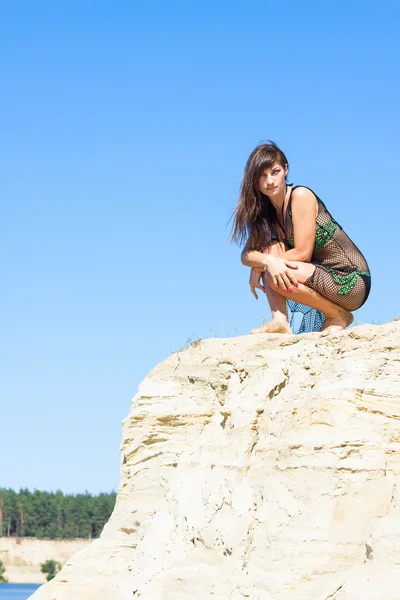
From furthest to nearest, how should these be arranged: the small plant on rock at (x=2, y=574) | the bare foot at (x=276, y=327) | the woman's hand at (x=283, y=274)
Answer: the small plant on rock at (x=2, y=574), the bare foot at (x=276, y=327), the woman's hand at (x=283, y=274)

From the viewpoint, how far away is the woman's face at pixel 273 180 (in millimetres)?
8578

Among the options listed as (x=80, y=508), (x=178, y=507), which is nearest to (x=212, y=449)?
(x=178, y=507)

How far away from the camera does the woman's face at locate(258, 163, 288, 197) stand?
28.1ft

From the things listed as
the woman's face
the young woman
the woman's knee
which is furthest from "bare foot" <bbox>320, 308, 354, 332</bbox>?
the woman's face

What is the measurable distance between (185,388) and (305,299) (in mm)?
1453

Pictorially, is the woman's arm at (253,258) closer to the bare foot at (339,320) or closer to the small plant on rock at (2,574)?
the bare foot at (339,320)

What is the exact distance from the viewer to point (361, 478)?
643cm

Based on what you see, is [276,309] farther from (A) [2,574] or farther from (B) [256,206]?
(A) [2,574]

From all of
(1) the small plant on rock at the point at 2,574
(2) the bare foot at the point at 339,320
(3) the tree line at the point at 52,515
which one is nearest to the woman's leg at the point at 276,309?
(2) the bare foot at the point at 339,320

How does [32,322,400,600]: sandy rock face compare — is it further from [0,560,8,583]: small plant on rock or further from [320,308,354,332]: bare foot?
[0,560,8,583]: small plant on rock

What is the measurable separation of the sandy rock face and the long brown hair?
107 cm

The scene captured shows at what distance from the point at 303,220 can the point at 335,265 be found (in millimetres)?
612

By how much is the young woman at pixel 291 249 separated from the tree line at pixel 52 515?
88.0 m

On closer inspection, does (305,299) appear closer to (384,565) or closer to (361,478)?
(361,478)
